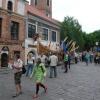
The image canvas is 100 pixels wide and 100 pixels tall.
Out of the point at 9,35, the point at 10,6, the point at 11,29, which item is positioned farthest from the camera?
the point at 11,29

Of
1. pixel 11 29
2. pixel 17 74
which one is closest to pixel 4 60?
pixel 11 29

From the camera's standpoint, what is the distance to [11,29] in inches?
1364

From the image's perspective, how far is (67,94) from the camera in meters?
14.4

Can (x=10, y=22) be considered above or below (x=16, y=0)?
below

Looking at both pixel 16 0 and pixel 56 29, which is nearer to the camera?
pixel 16 0

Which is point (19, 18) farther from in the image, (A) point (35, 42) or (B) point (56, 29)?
(B) point (56, 29)

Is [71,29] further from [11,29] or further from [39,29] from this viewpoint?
[11,29]

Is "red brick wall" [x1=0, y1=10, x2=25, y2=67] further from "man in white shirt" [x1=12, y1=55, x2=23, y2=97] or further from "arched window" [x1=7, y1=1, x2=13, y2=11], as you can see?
"man in white shirt" [x1=12, y1=55, x2=23, y2=97]

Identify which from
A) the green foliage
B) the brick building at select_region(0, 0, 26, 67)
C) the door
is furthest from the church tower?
the door

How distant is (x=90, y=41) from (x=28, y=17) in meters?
67.2

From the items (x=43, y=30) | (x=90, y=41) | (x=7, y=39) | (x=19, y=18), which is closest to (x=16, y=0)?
(x=19, y=18)

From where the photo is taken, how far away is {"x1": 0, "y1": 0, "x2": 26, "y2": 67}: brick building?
3297cm

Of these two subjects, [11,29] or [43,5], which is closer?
[11,29]

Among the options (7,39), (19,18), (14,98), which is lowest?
(14,98)
